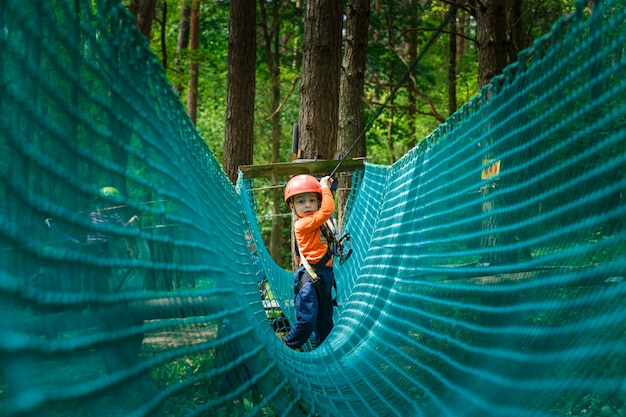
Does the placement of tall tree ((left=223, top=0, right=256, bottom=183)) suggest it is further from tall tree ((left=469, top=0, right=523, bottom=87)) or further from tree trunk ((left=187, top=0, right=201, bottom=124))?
tree trunk ((left=187, top=0, right=201, bottom=124))

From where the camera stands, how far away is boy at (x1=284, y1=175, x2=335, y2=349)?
11.8ft

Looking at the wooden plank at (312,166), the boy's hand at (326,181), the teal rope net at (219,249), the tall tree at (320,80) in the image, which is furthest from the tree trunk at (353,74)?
the teal rope net at (219,249)

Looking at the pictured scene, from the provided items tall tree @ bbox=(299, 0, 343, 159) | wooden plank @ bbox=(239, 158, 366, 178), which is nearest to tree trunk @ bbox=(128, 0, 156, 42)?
tall tree @ bbox=(299, 0, 343, 159)

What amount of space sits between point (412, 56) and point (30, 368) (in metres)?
10.8

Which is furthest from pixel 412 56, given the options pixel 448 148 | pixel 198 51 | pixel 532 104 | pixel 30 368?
pixel 30 368

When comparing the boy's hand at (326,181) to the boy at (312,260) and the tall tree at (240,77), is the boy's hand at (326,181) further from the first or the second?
the tall tree at (240,77)

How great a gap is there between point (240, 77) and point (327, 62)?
1.94 metres

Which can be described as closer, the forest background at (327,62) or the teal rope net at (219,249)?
the teal rope net at (219,249)

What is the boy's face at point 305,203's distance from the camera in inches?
148

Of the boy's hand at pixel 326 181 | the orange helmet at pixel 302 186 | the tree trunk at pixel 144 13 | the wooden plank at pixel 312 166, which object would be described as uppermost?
the tree trunk at pixel 144 13

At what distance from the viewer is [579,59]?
4.39 feet

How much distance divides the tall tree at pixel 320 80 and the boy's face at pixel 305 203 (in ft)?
6.55

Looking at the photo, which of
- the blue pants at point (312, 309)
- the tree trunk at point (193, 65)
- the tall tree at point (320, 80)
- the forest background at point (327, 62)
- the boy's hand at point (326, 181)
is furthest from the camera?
the tree trunk at point (193, 65)

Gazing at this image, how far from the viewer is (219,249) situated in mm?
1983
